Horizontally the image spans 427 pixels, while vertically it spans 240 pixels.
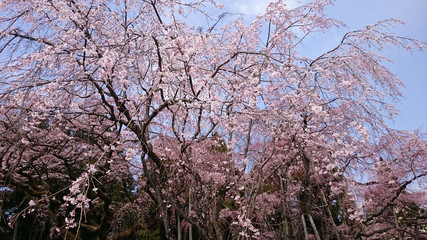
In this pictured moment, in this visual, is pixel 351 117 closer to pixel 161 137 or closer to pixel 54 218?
pixel 161 137

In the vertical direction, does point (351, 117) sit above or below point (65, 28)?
below

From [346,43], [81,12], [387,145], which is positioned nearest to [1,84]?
[81,12]

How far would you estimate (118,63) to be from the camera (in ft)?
13.5

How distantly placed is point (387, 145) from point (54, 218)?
6250mm

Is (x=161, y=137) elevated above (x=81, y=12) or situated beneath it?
situated beneath

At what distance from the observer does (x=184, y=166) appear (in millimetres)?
4812

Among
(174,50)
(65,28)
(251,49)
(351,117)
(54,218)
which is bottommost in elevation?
(54,218)

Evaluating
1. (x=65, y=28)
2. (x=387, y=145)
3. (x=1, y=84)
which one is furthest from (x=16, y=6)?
(x=387, y=145)

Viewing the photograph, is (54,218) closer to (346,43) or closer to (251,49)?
(251,49)

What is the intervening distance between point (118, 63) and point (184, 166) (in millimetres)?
1740

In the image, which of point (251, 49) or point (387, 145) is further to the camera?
point (251, 49)

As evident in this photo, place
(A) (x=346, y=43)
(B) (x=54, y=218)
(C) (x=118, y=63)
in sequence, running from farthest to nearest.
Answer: (B) (x=54, y=218) → (A) (x=346, y=43) → (C) (x=118, y=63)

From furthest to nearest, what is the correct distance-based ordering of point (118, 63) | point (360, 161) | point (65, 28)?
point (360, 161) → point (65, 28) → point (118, 63)

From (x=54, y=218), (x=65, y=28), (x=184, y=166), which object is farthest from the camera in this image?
(x=54, y=218)
